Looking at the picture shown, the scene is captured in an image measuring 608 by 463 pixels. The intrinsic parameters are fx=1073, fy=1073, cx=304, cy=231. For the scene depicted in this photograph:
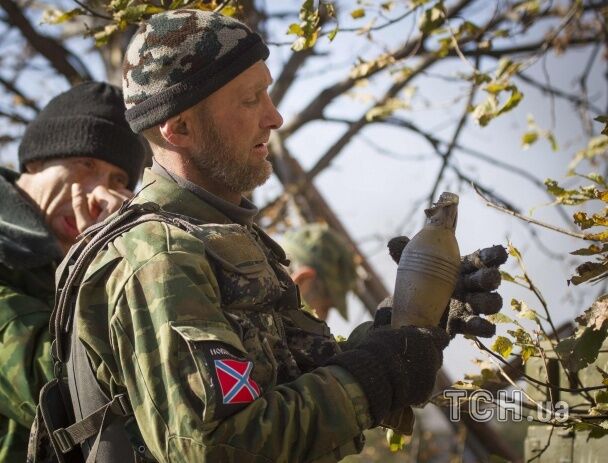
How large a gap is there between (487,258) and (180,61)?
988 millimetres

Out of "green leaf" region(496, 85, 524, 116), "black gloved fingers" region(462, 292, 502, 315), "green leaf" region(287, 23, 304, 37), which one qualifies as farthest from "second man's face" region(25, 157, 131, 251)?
"black gloved fingers" region(462, 292, 502, 315)

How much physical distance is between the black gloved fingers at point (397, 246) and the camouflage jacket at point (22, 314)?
1183mm

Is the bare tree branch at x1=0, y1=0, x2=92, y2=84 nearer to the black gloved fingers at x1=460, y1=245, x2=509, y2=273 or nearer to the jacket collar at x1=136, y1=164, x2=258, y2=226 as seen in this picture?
the jacket collar at x1=136, y1=164, x2=258, y2=226

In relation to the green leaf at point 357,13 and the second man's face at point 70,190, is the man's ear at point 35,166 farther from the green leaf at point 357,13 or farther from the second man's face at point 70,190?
the green leaf at point 357,13

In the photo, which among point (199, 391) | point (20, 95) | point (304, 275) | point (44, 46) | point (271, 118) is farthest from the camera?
point (20, 95)

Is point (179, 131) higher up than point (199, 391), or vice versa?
point (179, 131)

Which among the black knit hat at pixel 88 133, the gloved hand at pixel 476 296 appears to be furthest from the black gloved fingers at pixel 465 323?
the black knit hat at pixel 88 133

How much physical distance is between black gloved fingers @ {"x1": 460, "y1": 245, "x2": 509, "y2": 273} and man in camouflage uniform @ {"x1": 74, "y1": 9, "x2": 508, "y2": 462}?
235mm

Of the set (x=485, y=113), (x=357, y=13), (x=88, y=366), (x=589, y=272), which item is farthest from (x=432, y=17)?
(x=88, y=366)

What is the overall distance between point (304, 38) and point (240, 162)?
0.83m

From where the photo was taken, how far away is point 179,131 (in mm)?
2986

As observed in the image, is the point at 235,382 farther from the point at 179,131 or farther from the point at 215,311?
the point at 179,131

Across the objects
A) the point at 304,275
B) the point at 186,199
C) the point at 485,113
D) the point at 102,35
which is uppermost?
the point at 102,35

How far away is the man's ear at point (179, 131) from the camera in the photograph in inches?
117
